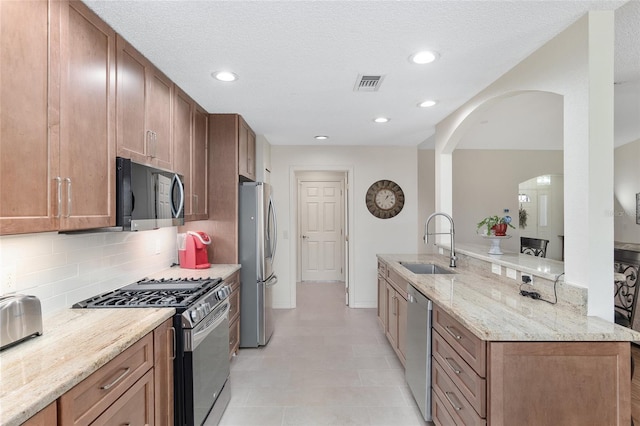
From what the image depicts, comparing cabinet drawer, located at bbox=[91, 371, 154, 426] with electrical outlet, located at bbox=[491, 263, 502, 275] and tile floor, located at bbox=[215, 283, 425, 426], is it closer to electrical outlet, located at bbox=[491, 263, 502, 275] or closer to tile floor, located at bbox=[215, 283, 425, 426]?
tile floor, located at bbox=[215, 283, 425, 426]

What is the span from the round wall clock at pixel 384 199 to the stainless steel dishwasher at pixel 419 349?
2405mm

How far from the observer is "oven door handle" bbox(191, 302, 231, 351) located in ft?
6.12

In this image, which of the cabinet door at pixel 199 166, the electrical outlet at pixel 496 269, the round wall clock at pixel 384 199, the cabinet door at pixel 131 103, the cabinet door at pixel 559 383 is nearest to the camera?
the cabinet door at pixel 559 383

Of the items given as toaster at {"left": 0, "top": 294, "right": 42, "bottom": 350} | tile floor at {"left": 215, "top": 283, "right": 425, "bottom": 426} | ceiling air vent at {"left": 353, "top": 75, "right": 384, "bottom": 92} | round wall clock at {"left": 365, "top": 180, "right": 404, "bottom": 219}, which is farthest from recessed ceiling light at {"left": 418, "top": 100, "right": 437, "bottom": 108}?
toaster at {"left": 0, "top": 294, "right": 42, "bottom": 350}

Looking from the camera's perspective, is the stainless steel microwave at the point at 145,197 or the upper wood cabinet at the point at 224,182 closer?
the stainless steel microwave at the point at 145,197

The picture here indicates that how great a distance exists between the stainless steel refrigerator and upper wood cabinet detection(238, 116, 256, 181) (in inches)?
9.9

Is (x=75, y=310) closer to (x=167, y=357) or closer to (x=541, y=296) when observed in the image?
(x=167, y=357)

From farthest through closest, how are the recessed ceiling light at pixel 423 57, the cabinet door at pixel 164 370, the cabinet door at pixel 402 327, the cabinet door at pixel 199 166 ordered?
the cabinet door at pixel 199 166, the cabinet door at pixel 402 327, the recessed ceiling light at pixel 423 57, the cabinet door at pixel 164 370

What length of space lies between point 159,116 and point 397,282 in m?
2.37

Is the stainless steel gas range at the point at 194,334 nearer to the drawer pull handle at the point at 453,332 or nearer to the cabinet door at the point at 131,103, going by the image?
the cabinet door at the point at 131,103

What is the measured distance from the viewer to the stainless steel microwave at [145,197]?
1.73m

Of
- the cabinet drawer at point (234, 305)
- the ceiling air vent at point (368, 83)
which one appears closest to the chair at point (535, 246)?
the ceiling air vent at point (368, 83)

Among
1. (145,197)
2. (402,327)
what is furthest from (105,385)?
(402,327)

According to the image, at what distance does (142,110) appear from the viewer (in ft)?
6.64
